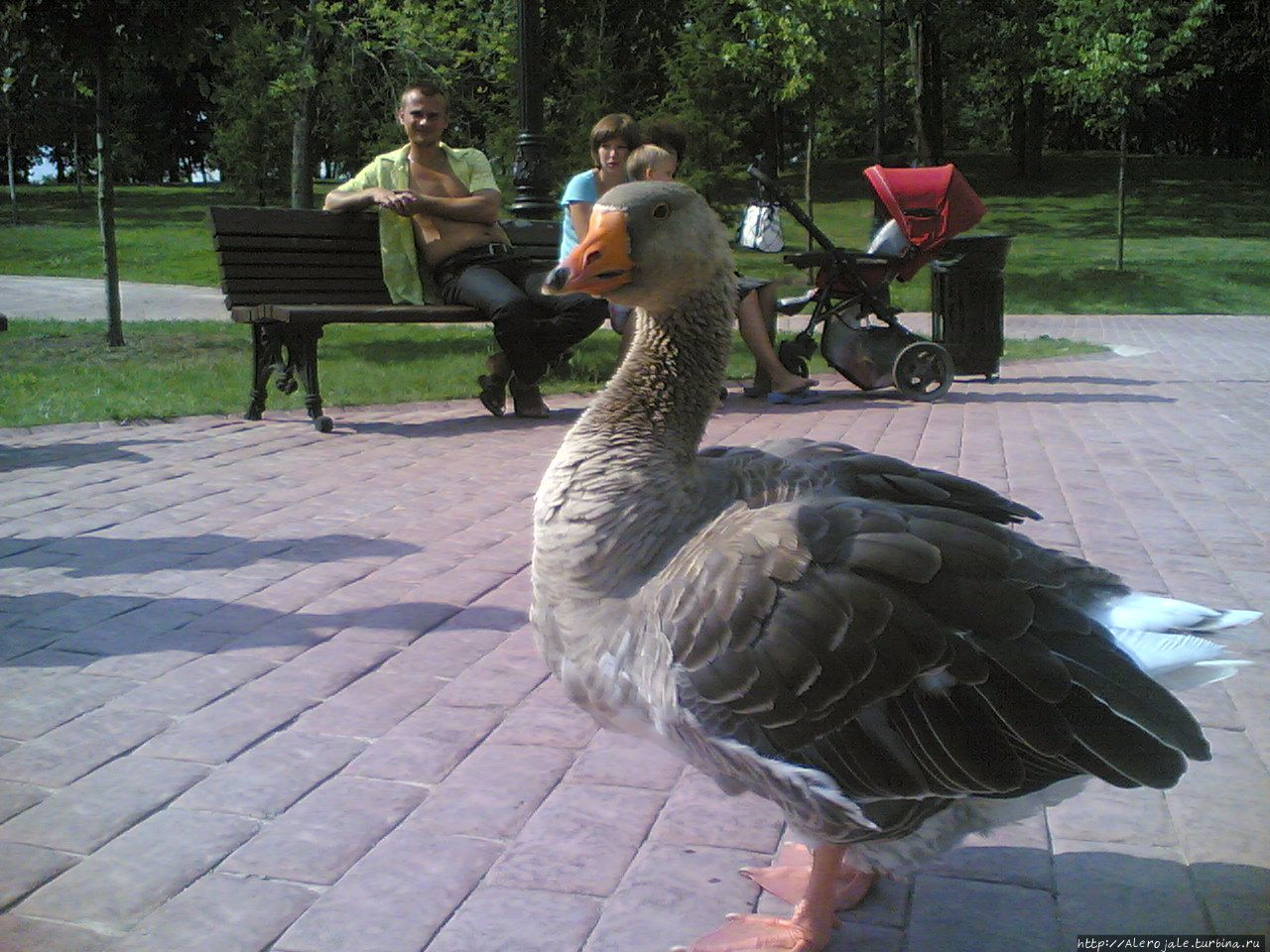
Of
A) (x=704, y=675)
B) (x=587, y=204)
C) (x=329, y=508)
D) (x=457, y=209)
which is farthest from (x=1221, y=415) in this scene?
(x=704, y=675)

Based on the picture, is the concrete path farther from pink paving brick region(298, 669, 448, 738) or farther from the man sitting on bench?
pink paving brick region(298, 669, 448, 738)

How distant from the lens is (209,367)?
1020 centimetres

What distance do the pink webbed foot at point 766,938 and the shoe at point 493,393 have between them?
6004mm

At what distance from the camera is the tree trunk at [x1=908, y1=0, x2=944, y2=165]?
917 inches

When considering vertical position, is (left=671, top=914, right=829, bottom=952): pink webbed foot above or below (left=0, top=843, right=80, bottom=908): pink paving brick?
below

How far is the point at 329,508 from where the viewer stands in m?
5.77

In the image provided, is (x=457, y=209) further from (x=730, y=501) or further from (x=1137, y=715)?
(x=1137, y=715)

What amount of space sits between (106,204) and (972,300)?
8222 millimetres

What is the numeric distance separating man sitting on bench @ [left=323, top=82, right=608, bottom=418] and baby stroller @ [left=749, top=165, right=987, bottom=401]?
6.66ft

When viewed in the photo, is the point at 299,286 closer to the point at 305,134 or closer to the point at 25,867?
the point at 25,867

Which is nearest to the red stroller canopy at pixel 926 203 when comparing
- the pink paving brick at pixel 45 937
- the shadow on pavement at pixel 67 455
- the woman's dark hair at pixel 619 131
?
the woman's dark hair at pixel 619 131

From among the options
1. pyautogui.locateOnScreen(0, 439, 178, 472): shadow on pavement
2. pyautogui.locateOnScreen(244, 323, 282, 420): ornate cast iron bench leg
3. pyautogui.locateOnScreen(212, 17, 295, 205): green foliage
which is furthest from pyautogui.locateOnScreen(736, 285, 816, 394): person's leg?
pyautogui.locateOnScreen(212, 17, 295, 205): green foliage

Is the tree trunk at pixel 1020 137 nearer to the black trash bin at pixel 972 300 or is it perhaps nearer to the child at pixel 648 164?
the black trash bin at pixel 972 300

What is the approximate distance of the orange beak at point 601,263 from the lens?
109 inches
